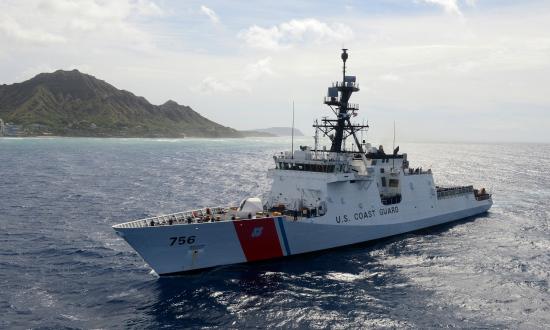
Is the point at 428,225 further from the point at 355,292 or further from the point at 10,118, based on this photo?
the point at 10,118

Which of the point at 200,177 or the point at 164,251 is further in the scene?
the point at 200,177

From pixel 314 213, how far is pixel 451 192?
16.7 m

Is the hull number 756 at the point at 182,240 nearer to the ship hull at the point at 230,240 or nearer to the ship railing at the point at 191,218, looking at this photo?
the ship hull at the point at 230,240

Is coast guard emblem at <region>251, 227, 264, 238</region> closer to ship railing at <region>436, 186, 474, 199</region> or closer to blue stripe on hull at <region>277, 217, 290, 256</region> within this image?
blue stripe on hull at <region>277, 217, 290, 256</region>

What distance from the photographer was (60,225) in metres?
31.7

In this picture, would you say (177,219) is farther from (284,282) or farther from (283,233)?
(284,282)

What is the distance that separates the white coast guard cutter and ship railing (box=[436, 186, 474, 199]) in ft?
0.42

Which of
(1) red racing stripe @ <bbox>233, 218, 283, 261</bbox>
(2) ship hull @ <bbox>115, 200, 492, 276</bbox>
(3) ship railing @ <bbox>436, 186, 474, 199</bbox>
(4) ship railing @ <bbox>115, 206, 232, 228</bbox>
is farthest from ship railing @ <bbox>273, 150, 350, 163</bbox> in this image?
(3) ship railing @ <bbox>436, 186, 474, 199</bbox>

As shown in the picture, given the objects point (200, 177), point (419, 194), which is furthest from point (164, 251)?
point (200, 177)

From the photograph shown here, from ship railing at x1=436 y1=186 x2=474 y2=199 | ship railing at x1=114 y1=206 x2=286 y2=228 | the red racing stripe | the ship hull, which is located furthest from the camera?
ship railing at x1=436 y1=186 x2=474 y2=199

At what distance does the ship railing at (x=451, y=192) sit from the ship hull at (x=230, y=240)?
1158cm

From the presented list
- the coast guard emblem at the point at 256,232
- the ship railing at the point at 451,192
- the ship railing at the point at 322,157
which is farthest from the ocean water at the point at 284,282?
the ship railing at the point at 322,157

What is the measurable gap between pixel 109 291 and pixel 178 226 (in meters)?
4.15

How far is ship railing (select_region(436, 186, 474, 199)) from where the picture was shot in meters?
36.2
